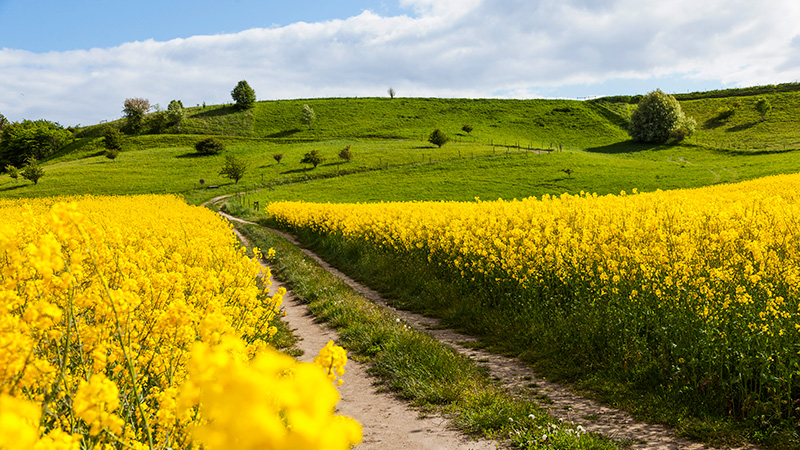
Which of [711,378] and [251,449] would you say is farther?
[711,378]

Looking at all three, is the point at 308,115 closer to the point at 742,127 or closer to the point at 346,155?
the point at 346,155

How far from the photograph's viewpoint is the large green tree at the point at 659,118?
74000 millimetres

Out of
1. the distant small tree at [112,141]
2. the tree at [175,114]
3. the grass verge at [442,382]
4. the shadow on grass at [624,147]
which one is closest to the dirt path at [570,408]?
the grass verge at [442,382]

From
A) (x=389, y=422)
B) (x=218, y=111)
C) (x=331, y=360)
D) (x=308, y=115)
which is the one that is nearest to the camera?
(x=331, y=360)

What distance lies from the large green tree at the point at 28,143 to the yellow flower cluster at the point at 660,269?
376 feet

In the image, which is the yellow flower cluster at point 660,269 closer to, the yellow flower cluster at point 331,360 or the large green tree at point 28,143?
the yellow flower cluster at point 331,360

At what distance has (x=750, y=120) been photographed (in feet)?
277

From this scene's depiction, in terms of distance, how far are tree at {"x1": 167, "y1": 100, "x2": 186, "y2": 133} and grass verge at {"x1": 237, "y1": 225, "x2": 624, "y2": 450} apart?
102988 mm

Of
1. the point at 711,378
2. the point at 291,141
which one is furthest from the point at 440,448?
the point at 291,141

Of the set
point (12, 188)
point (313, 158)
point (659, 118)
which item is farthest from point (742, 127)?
point (12, 188)

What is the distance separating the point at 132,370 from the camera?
2482 mm

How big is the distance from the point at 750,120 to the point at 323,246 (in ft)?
313

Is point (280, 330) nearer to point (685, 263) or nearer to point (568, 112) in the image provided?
point (685, 263)

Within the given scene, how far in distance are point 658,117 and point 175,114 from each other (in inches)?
3746
